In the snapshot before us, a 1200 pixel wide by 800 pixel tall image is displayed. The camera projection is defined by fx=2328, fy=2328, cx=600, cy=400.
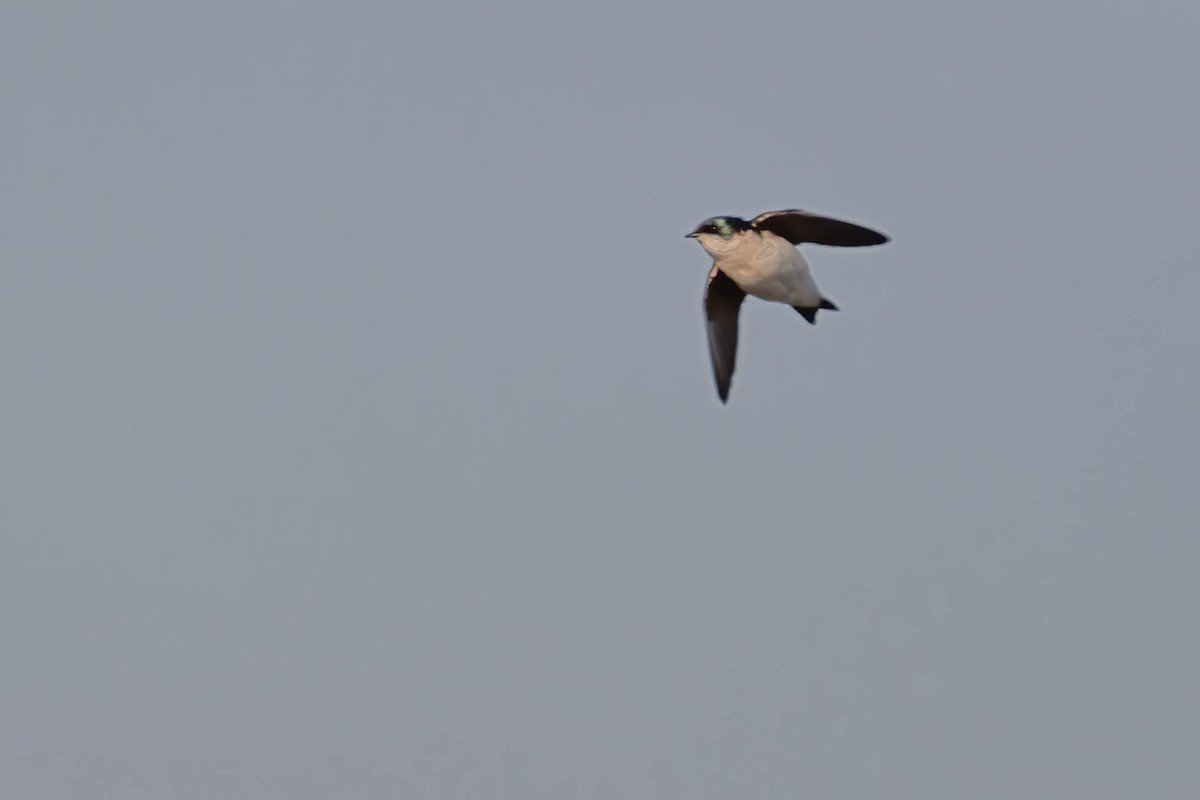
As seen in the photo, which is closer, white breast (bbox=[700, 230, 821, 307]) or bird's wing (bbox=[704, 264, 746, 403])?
white breast (bbox=[700, 230, 821, 307])

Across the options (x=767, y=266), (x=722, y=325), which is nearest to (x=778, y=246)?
(x=767, y=266)

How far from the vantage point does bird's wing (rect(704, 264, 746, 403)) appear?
1591 inches

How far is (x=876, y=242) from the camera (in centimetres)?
3719

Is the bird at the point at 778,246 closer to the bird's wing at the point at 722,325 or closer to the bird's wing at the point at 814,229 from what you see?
the bird's wing at the point at 814,229

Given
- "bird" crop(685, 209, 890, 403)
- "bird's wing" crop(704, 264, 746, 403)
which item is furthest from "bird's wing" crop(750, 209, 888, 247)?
"bird's wing" crop(704, 264, 746, 403)

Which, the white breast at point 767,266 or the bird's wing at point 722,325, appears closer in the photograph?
the white breast at point 767,266

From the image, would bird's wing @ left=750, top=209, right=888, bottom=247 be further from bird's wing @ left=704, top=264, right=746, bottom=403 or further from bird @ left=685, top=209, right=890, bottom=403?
bird's wing @ left=704, top=264, right=746, bottom=403

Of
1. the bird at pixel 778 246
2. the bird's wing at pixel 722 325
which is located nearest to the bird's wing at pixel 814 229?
the bird at pixel 778 246

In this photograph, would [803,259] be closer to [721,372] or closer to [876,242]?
[876,242]

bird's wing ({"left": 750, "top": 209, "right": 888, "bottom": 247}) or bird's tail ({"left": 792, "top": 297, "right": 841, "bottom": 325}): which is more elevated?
bird's wing ({"left": 750, "top": 209, "right": 888, "bottom": 247})

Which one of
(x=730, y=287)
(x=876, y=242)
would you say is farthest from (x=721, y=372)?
(x=876, y=242)

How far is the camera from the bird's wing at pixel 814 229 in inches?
1451

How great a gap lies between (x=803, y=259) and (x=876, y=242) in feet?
3.92

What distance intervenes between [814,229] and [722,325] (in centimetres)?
391
